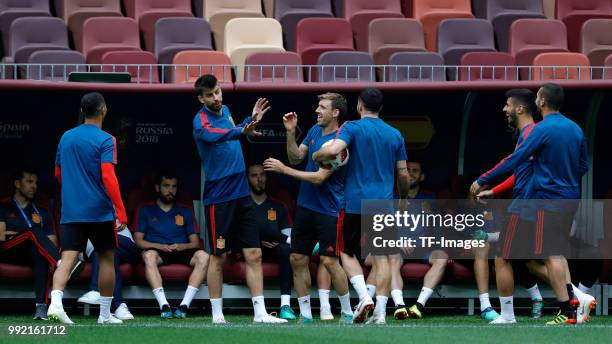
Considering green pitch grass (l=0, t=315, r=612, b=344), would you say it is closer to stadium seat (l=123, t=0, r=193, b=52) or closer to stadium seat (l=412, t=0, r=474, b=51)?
stadium seat (l=123, t=0, r=193, b=52)

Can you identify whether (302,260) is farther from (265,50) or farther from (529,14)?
(529,14)

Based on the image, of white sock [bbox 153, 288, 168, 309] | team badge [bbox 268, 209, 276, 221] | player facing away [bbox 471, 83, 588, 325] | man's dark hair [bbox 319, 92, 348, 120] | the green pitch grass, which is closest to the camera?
the green pitch grass

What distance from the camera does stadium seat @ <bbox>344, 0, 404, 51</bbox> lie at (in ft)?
47.7

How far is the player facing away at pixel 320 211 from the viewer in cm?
941

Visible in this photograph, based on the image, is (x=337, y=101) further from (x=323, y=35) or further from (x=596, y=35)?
(x=596, y=35)

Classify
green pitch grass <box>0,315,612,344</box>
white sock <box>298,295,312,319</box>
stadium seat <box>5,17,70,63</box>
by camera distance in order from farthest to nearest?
stadium seat <box>5,17,70,63</box> < white sock <box>298,295,312,319</box> < green pitch grass <box>0,315,612,344</box>

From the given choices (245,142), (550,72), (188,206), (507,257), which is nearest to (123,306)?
(188,206)

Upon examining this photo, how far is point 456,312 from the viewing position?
1141 cm

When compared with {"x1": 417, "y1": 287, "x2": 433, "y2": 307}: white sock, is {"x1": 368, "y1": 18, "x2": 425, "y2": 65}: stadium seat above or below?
above

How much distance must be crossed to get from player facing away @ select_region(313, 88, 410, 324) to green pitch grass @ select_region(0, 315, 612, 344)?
36 centimetres

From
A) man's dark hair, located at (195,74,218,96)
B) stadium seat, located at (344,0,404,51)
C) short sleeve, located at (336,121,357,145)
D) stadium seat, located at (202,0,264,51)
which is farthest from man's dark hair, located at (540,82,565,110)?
stadium seat, located at (202,0,264,51)

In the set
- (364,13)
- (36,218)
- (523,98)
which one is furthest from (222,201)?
(364,13)

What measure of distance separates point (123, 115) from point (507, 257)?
13.3 ft

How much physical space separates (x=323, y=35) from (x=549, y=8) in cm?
332
